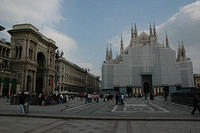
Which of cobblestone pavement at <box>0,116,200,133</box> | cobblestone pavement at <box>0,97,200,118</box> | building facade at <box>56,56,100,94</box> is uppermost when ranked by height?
building facade at <box>56,56,100,94</box>

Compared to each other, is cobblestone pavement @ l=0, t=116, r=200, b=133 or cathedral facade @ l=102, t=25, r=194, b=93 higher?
cathedral facade @ l=102, t=25, r=194, b=93

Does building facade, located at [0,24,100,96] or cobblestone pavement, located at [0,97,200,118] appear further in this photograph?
building facade, located at [0,24,100,96]

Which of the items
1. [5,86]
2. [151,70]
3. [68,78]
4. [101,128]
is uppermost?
[151,70]

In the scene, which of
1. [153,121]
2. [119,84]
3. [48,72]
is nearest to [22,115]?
[153,121]

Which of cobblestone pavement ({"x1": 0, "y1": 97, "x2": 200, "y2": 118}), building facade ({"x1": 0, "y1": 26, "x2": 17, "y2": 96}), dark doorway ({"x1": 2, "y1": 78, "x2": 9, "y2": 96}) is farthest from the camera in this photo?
building facade ({"x1": 0, "y1": 26, "x2": 17, "y2": 96})

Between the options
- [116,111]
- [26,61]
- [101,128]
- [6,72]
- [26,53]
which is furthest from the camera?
[26,53]

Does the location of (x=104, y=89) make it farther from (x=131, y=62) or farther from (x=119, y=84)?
(x=131, y=62)

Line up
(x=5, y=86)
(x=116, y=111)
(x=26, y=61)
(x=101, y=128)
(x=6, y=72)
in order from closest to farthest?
1. (x=101, y=128)
2. (x=116, y=111)
3. (x=5, y=86)
4. (x=6, y=72)
5. (x=26, y=61)

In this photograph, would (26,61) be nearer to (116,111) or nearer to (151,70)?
(116,111)

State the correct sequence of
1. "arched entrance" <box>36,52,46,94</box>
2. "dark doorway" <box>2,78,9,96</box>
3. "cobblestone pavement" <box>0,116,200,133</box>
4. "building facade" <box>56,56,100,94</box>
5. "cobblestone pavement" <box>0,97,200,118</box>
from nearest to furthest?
"cobblestone pavement" <box>0,116,200,133</box>
"cobblestone pavement" <box>0,97,200,118</box>
"dark doorway" <box>2,78,9,96</box>
"arched entrance" <box>36,52,46,94</box>
"building facade" <box>56,56,100,94</box>

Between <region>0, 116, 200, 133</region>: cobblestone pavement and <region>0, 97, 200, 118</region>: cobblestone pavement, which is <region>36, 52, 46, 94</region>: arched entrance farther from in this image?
<region>0, 116, 200, 133</region>: cobblestone pavement

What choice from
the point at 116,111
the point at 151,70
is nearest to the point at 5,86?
the point at 116,111

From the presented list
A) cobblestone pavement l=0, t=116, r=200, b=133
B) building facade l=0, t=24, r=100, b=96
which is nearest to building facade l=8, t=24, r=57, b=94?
building facade l=0, t=24, r=100, b=96

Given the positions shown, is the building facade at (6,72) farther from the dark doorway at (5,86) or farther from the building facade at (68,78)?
the building facade at (68,78)
